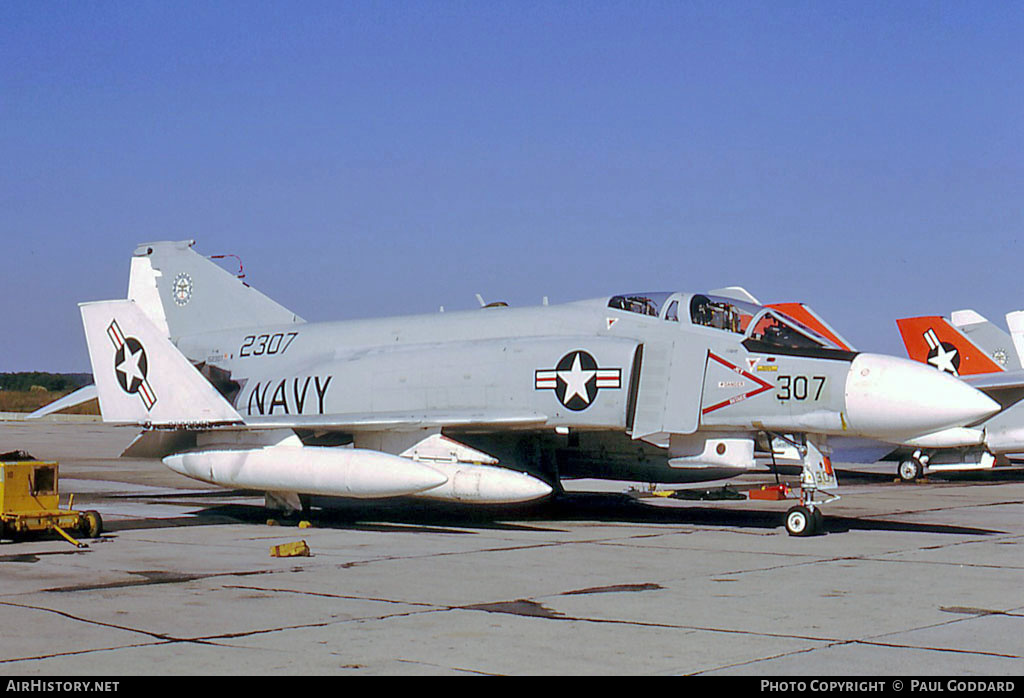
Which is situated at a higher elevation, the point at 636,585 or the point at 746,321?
the point at 746,321

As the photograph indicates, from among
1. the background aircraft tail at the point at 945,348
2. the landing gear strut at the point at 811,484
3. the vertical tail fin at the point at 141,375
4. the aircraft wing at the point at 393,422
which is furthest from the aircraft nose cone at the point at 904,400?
the background aircraft tail at the point at 945,348

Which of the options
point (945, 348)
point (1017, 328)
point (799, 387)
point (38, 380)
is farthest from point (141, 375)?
point (38, 380)

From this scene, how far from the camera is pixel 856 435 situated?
1180cm

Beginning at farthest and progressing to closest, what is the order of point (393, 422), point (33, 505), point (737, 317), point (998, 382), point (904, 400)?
point (998, 382) → point (393, 422) → point (737, 317) → point (33, 505) → point (904, 400)

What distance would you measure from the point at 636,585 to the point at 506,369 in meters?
4.78

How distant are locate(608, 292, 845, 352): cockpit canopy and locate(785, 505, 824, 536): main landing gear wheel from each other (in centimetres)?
173

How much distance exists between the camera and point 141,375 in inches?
537

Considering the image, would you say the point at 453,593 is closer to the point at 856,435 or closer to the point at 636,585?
the point at 636,585

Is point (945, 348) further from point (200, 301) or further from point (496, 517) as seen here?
point (200, 301)

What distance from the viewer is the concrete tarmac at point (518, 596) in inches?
Answer: 241

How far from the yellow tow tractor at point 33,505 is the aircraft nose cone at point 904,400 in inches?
306

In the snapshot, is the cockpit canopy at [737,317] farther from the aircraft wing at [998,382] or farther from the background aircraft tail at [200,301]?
the aircraft wing at [998,382]

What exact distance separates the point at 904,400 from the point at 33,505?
877cm
